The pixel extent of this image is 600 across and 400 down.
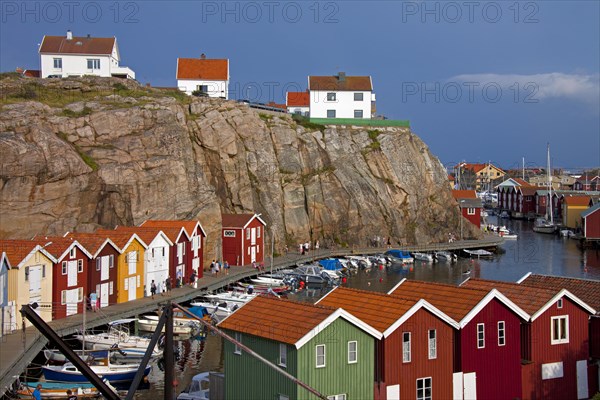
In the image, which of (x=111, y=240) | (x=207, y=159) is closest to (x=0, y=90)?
(x=207, y=159)

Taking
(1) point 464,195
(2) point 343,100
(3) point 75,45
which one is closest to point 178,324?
(3) point 75,45

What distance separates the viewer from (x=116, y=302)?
46.8 meters

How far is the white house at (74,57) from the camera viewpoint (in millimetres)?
79938

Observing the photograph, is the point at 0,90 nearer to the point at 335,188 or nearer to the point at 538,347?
the point at 335,188

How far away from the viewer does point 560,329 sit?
27.0m

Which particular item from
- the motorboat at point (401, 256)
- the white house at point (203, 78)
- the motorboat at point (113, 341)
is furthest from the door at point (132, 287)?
the white house at point (203, 78)

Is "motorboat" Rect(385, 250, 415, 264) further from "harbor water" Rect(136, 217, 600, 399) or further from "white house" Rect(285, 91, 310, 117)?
"white house" Rect(285, 91, 310, 117)

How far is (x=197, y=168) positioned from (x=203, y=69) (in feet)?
83.1

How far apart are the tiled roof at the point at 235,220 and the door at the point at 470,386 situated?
41831mm

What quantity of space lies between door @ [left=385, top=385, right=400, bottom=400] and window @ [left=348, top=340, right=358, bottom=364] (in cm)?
154

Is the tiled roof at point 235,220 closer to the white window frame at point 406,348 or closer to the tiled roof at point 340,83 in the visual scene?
the tiled roof at point 340,83

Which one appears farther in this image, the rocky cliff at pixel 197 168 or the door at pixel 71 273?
the rocky cliff at pixel 197 168

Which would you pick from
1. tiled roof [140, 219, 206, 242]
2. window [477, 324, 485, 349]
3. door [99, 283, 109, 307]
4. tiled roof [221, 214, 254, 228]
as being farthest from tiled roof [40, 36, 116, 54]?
window [477, 324, 485, 349]

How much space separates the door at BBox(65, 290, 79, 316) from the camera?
42.0 m
